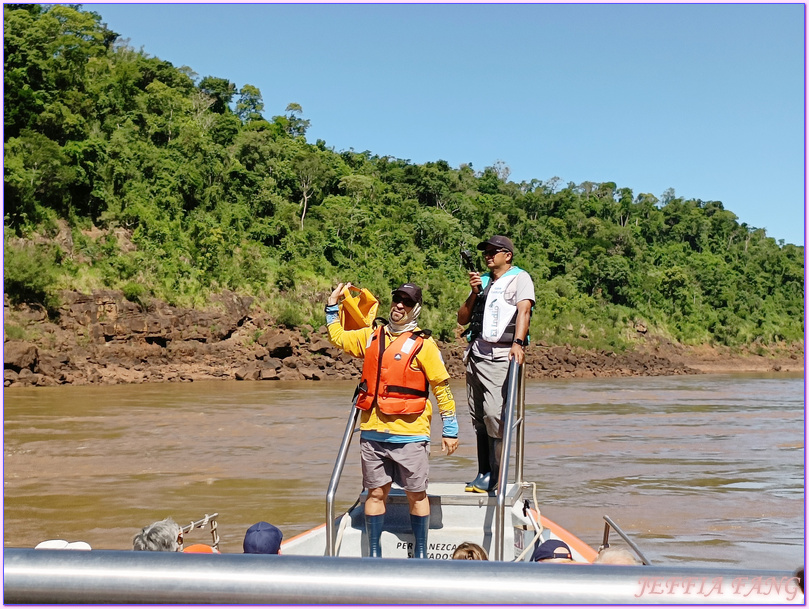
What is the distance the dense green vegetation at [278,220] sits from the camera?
1367 inches

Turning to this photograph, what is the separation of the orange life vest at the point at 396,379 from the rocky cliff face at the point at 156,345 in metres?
24.7

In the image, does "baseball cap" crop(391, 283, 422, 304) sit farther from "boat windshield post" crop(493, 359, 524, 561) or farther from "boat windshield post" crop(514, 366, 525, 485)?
"boat windshield post" crop(514, 366, 525, 485)

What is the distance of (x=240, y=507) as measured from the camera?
31.3ft

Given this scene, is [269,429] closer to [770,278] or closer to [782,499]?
[782,499]

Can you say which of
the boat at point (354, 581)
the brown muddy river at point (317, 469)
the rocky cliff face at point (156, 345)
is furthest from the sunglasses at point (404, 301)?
the rocky cliff face at point (156, 345)

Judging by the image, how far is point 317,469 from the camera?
12570 millimetres

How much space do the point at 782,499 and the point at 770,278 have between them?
208 ft

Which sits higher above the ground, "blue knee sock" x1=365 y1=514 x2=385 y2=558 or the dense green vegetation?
the dense green vegetation

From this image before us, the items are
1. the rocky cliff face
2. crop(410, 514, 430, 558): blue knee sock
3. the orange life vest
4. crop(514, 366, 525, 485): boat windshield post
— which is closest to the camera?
the orange life vest

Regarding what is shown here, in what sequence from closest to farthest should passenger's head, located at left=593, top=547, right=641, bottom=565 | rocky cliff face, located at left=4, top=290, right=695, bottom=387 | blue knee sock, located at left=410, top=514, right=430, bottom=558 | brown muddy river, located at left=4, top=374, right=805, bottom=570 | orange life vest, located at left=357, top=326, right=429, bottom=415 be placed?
passenger's head, located at left=593, top=547, right=641, bottom=565 → orange life vest, located at left=357, top=326, right=429, bottom=415 → blue knee sock, located at left=410, top=514, right=430, bottom=558 → brown muddy river, located at left=4, top=374, right=805, bottom=570 → rocky cliff face, located at left=4, top=290, right=695, bottom=387

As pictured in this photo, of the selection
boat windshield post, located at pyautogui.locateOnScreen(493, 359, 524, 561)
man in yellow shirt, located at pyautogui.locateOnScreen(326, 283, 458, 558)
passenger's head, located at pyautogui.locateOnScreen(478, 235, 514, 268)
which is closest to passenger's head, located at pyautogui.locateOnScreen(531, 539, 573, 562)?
boat windshield post, located at pyautogui.locateOnScreen(493, 359, 524, 561)

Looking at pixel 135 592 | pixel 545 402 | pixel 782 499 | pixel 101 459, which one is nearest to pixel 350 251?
pixel 545 402

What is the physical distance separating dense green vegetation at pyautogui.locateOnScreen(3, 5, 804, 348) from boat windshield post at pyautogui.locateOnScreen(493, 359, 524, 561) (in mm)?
27976

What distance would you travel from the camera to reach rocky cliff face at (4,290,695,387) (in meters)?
28.2
